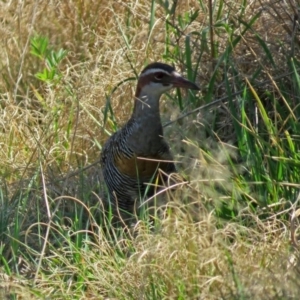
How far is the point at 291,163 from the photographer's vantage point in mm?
4871

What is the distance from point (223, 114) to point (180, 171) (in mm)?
715

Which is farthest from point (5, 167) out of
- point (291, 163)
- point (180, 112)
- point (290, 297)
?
point (290, 297)

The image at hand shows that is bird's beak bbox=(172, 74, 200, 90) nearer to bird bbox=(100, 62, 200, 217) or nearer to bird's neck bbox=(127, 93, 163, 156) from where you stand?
bird bbox=(100, 62, 200, 217)

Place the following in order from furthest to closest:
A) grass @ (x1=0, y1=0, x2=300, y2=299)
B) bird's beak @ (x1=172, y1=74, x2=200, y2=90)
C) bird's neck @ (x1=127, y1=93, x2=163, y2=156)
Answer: bird's neck @ (x1=127, y1=93, x2=163, y2=156), bird's beak @ (x1=172, y1=74, x2=200, y2=90), grass @ (x1=0, y1=0, x2=300, y2=299)

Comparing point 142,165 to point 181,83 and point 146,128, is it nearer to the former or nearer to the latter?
point 146,128

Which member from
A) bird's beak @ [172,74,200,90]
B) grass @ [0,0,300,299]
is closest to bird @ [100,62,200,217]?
bird's beak @ [172,74,200,90]

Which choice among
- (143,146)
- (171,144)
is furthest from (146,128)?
(171,144)

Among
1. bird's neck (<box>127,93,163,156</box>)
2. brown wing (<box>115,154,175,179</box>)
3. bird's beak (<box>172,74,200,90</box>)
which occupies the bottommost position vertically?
brown wing (<box>115,154,175,179</box>)

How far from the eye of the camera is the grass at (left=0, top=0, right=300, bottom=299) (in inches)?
168

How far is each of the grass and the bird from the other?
0.12 meters

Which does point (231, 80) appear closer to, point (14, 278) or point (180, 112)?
point (180, 112)

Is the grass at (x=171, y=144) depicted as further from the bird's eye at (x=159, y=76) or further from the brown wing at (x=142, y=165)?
the bird's eye at (x=159, y=76)

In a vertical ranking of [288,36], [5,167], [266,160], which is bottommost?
[5,167]

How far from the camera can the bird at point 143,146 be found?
5.52 metres
